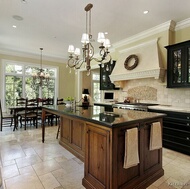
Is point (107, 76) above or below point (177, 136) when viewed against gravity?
above

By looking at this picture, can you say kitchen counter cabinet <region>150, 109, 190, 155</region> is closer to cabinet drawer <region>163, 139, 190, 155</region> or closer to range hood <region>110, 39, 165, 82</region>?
cabinet drawer <region>163, 139, 190, 155</region>

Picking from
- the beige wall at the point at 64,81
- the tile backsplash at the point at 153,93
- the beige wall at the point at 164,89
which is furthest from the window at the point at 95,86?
the beige wall at the point at 164,89

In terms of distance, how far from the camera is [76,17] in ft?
11.7

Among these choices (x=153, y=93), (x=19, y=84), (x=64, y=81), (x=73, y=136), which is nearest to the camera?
(x=73, y=136)

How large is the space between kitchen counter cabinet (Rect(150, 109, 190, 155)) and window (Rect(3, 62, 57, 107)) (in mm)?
5932

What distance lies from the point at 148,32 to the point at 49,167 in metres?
4.46

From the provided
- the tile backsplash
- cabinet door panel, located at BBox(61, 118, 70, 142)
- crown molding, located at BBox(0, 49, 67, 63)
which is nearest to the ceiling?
crown molding, located at BBox(0, 49, 67, 63)

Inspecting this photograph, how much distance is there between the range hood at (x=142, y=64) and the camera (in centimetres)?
395

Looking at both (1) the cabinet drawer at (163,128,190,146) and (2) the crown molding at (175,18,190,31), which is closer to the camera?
(1) the cabinet drawer at (163,128,190,146)

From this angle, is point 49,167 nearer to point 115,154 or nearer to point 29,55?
point 115,154

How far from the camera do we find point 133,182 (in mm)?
1854

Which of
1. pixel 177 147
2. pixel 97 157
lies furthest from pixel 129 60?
pixel 97 157

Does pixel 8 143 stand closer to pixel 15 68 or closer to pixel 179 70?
pixel 15 68

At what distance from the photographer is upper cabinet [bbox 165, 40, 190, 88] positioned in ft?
11.1
